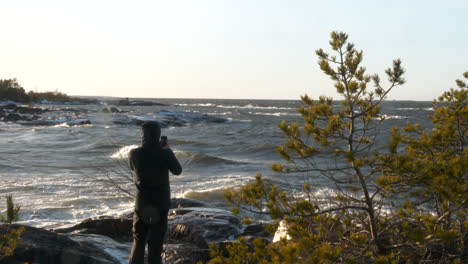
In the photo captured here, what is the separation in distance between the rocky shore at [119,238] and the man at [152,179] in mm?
979

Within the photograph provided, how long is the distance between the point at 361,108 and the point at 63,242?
3862 millimetres

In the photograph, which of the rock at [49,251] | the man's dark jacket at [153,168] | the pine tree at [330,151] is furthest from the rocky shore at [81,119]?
the pine tree at [330,151]

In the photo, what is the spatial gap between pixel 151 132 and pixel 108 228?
167 inches

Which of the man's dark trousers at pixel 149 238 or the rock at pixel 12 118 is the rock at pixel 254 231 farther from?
the rock at pixel 12 118

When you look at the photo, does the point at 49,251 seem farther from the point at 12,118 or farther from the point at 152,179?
the point at 12,118

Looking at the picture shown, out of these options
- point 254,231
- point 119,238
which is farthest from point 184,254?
point 254,231

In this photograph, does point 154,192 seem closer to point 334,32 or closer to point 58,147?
point 334,32

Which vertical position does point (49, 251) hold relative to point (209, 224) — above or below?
above

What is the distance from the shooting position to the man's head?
18.8 ft

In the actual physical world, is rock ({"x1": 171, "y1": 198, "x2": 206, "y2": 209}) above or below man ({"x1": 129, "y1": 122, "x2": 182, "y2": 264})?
below

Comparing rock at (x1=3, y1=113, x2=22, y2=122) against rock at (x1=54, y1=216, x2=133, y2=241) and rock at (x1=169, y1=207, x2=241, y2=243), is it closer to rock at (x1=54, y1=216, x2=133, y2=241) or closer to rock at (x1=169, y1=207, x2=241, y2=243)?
rock at (x1=54, y1=216, x2=133, y2=241)

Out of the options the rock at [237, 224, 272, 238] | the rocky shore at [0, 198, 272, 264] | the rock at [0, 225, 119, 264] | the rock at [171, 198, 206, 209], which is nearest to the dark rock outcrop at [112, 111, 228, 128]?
the rock at [171, 198, 206, 209]

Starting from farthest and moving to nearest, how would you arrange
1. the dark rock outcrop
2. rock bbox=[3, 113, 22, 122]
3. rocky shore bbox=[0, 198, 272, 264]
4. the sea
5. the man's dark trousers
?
the dark rock outcrop, rock bbox=[3, 113, 22, 122], the sea, rocky shore bbox=[0, 198, 272, 264], the man's dark trousers

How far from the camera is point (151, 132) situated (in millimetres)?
5723
